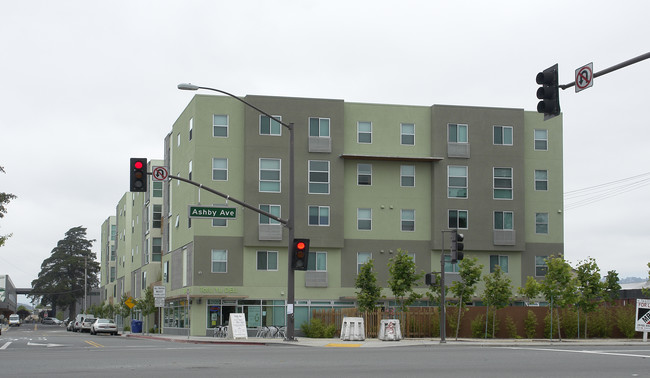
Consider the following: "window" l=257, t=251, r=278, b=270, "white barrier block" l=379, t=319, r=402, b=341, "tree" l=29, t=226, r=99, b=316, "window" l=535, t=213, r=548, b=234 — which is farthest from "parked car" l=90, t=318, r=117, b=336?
"tree" l=29, t=226, r=99, b=316

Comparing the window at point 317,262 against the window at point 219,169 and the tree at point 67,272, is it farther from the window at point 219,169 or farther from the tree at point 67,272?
the tree at point 67,272

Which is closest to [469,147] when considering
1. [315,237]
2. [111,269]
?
[315,237]

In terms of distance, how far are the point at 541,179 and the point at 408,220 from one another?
377 inches

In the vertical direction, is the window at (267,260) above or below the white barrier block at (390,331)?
above

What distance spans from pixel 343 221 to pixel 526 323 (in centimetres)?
1575

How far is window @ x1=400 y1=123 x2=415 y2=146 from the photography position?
53.8 metres

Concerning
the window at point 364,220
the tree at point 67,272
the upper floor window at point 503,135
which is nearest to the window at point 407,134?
the window at point 364,220

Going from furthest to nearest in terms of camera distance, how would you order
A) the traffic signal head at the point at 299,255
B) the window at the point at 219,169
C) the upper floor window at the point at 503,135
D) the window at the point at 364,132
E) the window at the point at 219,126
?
the upper floor window at the point at 503,135
the window at the point at 364,132
the window at the point at 219,126
the window at the point at 219,169
the traffic signal head at the point at 299,255

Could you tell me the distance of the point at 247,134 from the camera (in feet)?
170

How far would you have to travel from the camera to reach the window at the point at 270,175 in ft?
171

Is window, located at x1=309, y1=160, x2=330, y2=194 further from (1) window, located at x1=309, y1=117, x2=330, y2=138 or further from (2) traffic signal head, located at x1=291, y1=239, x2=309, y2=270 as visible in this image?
(2) traffic signal head, located at x1=291, y1=239, x2=309, y2=270

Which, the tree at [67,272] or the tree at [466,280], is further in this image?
the tree at [67,272]

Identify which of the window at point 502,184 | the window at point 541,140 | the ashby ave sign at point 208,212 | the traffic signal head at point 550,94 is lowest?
the ashby ave sign at point 208,212

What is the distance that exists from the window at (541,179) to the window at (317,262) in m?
15.1
